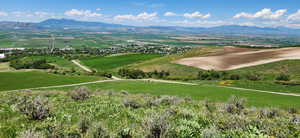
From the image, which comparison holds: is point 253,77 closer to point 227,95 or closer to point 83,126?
point 227,95

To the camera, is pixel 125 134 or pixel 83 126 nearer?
pixel 125 134

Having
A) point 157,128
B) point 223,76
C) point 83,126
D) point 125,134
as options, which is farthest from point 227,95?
point 223,76

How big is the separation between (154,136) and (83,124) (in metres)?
2.53

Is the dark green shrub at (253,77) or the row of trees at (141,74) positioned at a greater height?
the dark green shrub at (253,77)

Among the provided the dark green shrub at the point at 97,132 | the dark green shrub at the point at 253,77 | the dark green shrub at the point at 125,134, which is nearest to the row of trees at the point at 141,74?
the dark green shrub at the point at 253,77

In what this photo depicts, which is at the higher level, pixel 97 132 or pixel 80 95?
pixel 97 132

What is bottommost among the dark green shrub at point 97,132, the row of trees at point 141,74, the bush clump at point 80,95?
the row of trees at point 141,74

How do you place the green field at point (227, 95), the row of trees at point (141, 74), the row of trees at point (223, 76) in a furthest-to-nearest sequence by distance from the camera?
the row of trees at point (141, 74)
the row of trees at point (223, 76)
the green field at point (227, 95)

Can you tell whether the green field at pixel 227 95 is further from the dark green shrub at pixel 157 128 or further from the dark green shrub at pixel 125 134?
the dark green shrub at pixel 125 134

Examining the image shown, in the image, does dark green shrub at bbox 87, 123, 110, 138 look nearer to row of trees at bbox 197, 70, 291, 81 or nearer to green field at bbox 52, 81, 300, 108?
green field at bbox 52, 81, 300, 108

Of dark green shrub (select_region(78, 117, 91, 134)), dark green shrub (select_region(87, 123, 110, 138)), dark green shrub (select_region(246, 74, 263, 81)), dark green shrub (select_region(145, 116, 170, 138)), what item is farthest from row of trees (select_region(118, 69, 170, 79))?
dark green shrub (select_region(87, 123, 110, 138))

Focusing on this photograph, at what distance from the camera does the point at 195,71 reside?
202 feet

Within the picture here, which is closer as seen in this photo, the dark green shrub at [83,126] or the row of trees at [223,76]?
the dark green shrub at [83,126]

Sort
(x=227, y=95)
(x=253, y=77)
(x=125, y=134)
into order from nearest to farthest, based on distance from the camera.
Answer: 1. (x=125, y=134)
2. (x=227, y=95)
3. (x=253, y=77)
